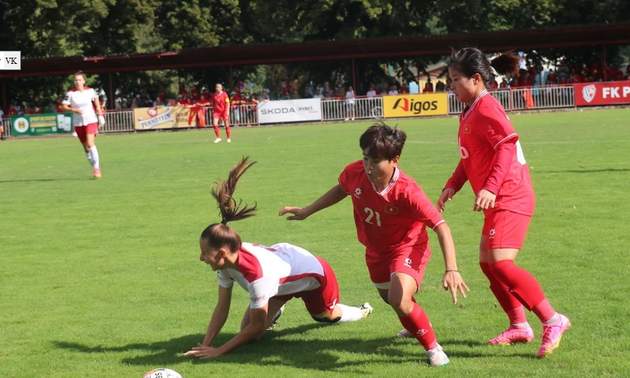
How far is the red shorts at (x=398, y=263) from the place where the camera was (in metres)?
5.16

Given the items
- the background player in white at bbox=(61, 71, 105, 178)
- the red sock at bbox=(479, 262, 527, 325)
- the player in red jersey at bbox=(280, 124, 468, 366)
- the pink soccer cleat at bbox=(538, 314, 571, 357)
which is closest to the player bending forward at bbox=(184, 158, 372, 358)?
the player in red jersey at bbox=(280, 124, 468, 366)

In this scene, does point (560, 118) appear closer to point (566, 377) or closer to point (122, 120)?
point (122, 120)

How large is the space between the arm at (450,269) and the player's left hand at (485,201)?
0.79 ft

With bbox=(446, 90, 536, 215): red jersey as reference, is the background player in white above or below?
above

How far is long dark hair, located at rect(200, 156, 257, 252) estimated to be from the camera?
505 centimetres

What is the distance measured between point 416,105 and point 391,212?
31673 millimetres

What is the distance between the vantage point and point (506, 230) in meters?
5.02

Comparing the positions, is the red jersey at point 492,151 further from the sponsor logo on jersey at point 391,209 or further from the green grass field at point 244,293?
the green grass field at point 244,293

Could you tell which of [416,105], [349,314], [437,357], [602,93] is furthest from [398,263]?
[602,93]

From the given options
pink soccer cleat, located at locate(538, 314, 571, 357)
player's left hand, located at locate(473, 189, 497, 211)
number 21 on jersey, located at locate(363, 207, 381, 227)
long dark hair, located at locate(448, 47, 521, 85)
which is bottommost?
pink soccer cleat, located at locate(538, 314, 571, 357)

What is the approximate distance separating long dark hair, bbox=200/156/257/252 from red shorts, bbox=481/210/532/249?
1510mm

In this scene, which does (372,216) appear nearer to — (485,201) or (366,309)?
(485,201)

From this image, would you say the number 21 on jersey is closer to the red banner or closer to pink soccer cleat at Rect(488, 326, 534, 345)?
pink soccer cleat at Rect(488, 326, 534, 345)

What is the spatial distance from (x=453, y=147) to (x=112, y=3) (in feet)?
105
